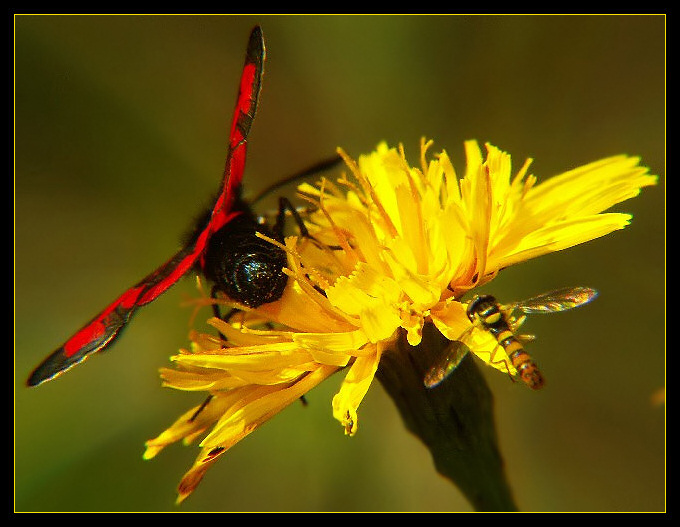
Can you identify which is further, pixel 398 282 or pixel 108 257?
pixel 108 257

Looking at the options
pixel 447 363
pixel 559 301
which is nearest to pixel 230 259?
pixel 447 363

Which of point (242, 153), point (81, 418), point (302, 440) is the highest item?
point (242, 153)

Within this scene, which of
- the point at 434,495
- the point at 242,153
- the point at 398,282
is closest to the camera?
the point at 398,282

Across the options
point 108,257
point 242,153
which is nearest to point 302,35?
point 108,257

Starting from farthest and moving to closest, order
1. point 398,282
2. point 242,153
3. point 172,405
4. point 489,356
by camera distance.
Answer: point 172,405, point 242,153, point 398,282, point 489,356

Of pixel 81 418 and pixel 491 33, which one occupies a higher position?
pixel 491 33

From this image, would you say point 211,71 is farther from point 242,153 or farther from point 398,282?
point 398,282
